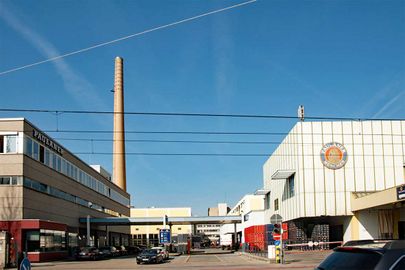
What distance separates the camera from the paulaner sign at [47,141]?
48.4 meters

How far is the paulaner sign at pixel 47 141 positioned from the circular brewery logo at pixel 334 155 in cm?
2618

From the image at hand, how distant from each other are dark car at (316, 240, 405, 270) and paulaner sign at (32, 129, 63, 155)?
43.8 meters

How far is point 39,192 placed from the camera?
48.9 m

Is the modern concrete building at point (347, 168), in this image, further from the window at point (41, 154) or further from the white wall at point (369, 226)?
the window at point (41, 154)

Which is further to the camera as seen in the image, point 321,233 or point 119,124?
point 119,124

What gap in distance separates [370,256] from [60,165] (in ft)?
174

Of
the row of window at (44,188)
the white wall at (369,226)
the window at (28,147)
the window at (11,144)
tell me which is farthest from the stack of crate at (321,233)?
the window at (11,144)

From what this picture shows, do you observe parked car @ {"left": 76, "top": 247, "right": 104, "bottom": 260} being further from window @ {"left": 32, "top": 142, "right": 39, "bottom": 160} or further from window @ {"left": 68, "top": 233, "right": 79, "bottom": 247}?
window @ {"left": 32, "top": 142, "right": 39, "bottom": 160}

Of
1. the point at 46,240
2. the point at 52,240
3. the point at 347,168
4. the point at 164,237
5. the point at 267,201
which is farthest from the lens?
the point at 267,201

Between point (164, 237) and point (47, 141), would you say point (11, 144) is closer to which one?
point (47, 141)

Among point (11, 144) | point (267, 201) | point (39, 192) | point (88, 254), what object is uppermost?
point (11, 144)

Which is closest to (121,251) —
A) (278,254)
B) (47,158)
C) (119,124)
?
(47,158)

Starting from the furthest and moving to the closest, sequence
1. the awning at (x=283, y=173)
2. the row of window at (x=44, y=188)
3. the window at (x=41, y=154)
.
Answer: the window at (x=41, y=154)
the awning at (x=283, y=173)
the row of window at (x=44, y=188)

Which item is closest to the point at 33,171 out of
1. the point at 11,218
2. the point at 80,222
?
the point at 11,218
